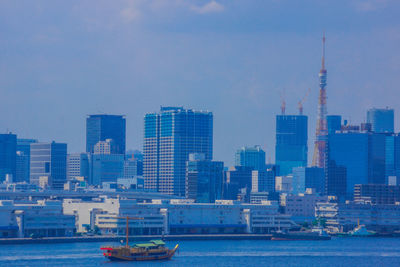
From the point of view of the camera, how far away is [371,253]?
434ft

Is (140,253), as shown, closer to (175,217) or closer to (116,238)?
(116,238)

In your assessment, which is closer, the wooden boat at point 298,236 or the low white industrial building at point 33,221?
the low white industrial building at point 33,221

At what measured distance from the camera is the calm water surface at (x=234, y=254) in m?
113

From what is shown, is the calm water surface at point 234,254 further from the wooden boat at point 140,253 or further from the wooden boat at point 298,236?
the wooden boat at point 298,236

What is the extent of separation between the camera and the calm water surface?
11319cm

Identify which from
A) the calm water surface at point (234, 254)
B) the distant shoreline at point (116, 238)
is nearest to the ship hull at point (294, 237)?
the distant shoreline at point (116, 238)

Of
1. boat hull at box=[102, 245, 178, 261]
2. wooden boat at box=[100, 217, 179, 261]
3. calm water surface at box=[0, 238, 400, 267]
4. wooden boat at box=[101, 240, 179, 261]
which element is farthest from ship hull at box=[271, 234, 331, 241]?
boat hull at box=[102, 245, 178, 261]

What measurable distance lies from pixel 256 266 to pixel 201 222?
59029 mm

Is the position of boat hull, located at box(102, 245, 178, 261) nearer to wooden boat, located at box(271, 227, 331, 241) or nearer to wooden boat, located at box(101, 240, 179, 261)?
wooden boat, located at box(101, 240, 179, 261)

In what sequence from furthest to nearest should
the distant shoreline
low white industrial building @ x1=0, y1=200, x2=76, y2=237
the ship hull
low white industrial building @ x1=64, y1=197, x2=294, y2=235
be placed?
1. the ship hull
2. low white industrial building @ x1=64, y1=197, x2=294, y2=235
3. low white industrial building @ x1=0, y1=200, x2=76, y2=237
4. the distant shoreline

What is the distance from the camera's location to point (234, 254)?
125500 mm

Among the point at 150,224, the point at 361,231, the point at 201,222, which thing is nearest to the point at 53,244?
the point at 150,224

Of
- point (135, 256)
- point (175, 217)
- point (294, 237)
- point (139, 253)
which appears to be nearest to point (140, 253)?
point (139, 253)

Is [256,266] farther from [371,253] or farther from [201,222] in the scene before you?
[201,222]
